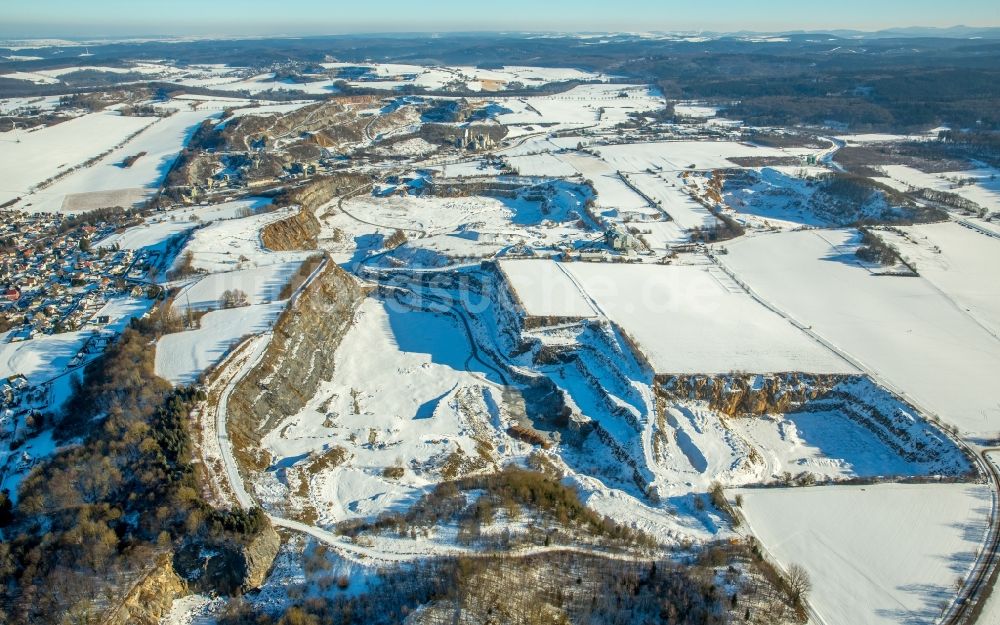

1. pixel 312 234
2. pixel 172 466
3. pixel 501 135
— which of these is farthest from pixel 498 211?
pixel 172 466

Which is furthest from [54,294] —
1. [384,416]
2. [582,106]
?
[582,106]

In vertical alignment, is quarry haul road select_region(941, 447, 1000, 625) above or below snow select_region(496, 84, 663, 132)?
below

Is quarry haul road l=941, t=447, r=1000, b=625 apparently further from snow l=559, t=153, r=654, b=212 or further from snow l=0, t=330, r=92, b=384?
snow l=559, t=153, r=654, b=212

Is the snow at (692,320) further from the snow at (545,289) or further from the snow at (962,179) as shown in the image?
the snow at (962,179)

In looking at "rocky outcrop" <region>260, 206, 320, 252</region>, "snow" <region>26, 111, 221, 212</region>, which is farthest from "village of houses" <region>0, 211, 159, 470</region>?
"snow" <region>26, 111, 221, 212</region>

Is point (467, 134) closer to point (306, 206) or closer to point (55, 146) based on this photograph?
point (306, 206)

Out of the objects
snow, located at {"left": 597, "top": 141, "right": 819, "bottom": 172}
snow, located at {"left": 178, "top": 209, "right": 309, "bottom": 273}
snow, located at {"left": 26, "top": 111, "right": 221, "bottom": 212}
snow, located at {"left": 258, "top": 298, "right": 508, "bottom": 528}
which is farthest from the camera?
snow, located at {"left": 597, "top": 141, "right": 819, "bottom": 172}

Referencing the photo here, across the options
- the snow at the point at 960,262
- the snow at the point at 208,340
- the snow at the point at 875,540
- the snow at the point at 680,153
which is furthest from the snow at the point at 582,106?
the snow at the point at 875,540
